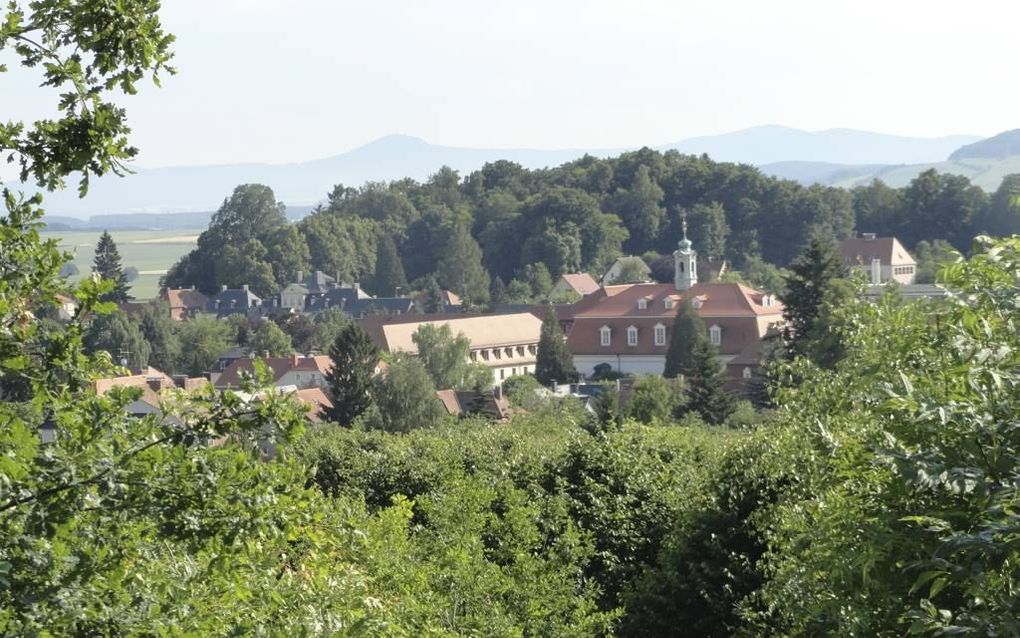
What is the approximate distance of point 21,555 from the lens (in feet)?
24.3

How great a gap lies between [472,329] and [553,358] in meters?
17.6

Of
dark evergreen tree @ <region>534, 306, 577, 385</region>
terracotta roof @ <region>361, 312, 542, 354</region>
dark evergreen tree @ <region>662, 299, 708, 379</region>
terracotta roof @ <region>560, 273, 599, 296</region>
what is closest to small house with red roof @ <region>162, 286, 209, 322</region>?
terracotta roof @ <region>560, 273, 599, 296</region>

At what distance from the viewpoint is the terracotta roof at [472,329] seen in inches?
4402

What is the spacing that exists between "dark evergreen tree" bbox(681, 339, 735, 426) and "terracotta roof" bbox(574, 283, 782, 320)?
1428 inches

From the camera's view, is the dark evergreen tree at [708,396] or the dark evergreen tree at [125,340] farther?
the dark evergreen tree at [125,340]

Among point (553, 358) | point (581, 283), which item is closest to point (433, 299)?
point (581, 283)

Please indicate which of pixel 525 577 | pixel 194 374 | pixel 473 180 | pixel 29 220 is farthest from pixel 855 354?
pixel 473 180

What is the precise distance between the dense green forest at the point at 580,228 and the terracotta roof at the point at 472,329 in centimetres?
2450

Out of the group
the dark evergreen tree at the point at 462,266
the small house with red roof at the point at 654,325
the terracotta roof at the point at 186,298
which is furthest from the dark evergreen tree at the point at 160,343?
the dark evergreen tree at the point at 462,266

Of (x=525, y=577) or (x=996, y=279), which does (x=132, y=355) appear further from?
(x=996, y=279)

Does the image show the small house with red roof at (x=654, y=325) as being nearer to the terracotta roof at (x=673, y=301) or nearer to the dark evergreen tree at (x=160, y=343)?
the terracotta roof at (x=673, y=301)

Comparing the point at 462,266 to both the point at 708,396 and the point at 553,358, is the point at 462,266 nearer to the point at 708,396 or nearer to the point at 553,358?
the point at 553,358

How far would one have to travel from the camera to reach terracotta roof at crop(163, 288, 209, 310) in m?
151

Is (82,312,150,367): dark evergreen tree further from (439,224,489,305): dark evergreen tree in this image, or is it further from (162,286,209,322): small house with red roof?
(439,224,489,305): dark evergreen tree
